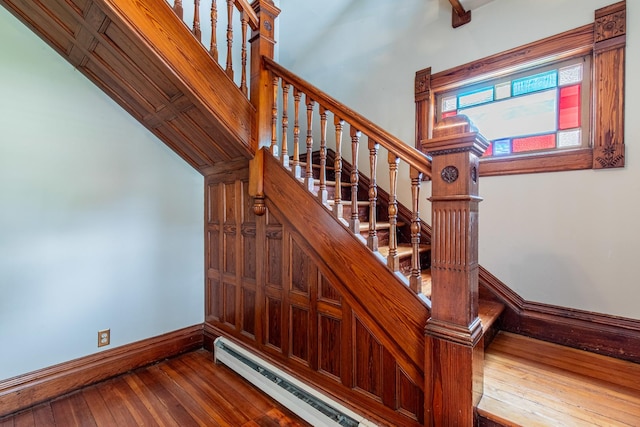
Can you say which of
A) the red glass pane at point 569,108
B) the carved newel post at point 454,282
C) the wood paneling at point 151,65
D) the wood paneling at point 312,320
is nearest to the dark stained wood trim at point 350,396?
the wood paneling at point 312,320

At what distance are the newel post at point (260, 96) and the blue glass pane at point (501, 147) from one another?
1588 millimetres

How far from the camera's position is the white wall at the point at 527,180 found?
1564mm

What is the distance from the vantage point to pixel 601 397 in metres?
1.26

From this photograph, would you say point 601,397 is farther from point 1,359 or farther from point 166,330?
point 1,359

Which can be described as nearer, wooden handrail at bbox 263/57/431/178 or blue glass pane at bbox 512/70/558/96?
wooden handrail at bbox 263/57/431/178

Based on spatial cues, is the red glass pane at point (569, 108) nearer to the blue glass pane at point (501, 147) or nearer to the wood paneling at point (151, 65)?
the blue glass pane at point (501, 147)

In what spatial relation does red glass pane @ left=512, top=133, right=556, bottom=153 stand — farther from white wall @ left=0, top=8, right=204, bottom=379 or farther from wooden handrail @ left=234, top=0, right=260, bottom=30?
white wall @ left=0, top=8, right=204, bottom=379

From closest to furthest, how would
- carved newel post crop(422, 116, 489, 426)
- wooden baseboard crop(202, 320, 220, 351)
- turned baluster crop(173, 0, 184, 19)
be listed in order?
carved newel post crop(422, 116, 489, 426) < turned baluster crop(173, 0, 184, 19) < wooden baseboard crop(202, 320, 220, 351)

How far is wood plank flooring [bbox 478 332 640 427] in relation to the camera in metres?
1.14

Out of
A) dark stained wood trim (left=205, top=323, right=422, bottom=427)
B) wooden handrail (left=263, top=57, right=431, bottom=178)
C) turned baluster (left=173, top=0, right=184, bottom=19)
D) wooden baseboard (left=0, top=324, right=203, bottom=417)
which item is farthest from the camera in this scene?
wooden baseboard (left=0, top=324, right=203, bottom=417)

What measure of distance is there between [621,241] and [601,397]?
835 millimetres

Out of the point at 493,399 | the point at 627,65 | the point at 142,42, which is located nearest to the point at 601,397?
the point at 493,399

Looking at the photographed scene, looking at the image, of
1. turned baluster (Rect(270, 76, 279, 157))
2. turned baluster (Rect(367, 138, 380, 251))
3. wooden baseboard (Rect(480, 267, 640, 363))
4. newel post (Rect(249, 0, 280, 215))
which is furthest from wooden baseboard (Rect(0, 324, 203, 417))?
wooden baseboard (Rect(480, 267, 640, 363))

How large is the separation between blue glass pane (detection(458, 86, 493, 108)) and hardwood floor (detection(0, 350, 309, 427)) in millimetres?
2412
